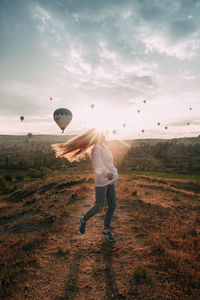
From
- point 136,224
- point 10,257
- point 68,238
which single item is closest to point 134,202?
point 136,224

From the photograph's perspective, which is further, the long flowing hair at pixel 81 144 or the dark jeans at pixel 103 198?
the long flowing hair at pixel 81 144

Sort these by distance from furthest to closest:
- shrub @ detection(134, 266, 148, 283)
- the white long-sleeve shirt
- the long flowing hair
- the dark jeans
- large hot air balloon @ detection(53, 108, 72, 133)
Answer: large hot air balloon @ detection(53, 108, 72, 133) < the long flowing hair < the dark jeans < the white long-sleeve shirt < shrub @ detection(134, 266, 148, 283)

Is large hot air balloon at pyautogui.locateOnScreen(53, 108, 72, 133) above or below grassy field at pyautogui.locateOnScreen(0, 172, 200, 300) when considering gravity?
above

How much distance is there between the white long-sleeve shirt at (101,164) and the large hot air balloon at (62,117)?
112 feet

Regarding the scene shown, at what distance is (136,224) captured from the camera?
6.22m

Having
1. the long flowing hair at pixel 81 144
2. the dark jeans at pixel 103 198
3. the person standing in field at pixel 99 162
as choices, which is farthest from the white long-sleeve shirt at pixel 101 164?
the long flowing hair at pixel 81 144

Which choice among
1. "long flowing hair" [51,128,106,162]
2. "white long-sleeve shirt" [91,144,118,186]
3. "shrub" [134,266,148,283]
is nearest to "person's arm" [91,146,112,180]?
"white long-sleeve shirt" [91,144,118,186]

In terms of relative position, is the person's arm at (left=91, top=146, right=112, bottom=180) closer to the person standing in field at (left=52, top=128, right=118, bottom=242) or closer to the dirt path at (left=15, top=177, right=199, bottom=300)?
the person standing in field at (left=52, top=128, right=118, bottom=242)

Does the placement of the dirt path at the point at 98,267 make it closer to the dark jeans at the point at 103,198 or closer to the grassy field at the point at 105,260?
the grassy field at the point at 105,260

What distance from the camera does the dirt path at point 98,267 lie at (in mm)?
3434

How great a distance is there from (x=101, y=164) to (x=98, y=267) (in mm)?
2348

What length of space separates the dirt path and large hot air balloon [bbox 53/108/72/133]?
3259 centimetres

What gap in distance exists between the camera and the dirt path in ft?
11.3

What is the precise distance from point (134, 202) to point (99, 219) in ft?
7.90
